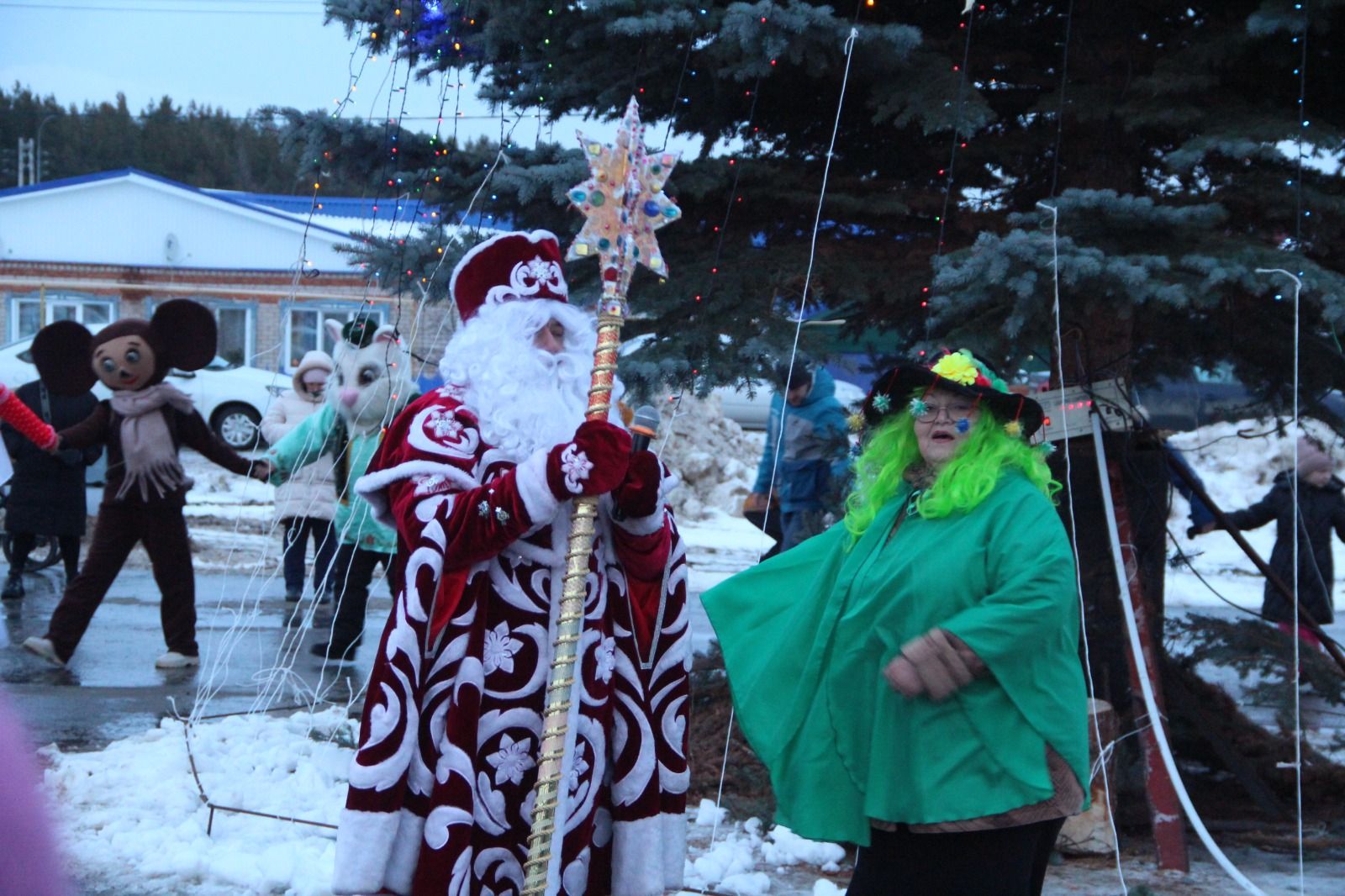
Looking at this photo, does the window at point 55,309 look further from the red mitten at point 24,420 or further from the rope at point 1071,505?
the rope at point 1071,505

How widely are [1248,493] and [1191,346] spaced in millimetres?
13360

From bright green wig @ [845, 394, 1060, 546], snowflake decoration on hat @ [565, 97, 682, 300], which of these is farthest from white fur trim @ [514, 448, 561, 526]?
bright green wig @ [845, 394, 1060, 546]

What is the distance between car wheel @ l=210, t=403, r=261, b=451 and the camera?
66.9 ft

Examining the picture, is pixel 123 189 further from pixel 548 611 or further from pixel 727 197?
pixel 548 611

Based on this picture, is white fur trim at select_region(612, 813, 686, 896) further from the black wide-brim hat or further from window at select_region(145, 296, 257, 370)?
window at select_region(145, 296, 257, 370)

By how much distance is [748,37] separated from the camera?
485 centimetres

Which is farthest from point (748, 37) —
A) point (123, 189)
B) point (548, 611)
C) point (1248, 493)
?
point (123, 189)

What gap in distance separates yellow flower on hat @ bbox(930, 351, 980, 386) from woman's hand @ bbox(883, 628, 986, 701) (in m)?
0.64

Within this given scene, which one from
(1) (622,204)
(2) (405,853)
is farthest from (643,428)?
(2) (405,853)

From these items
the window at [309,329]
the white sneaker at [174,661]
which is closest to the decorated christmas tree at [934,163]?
the white sneaker at [174,661]

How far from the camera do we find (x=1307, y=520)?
868 centimetres

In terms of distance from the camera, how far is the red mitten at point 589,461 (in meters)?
3.19

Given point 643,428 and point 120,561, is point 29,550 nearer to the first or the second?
point 120,561

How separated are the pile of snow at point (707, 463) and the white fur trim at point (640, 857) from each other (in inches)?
480
